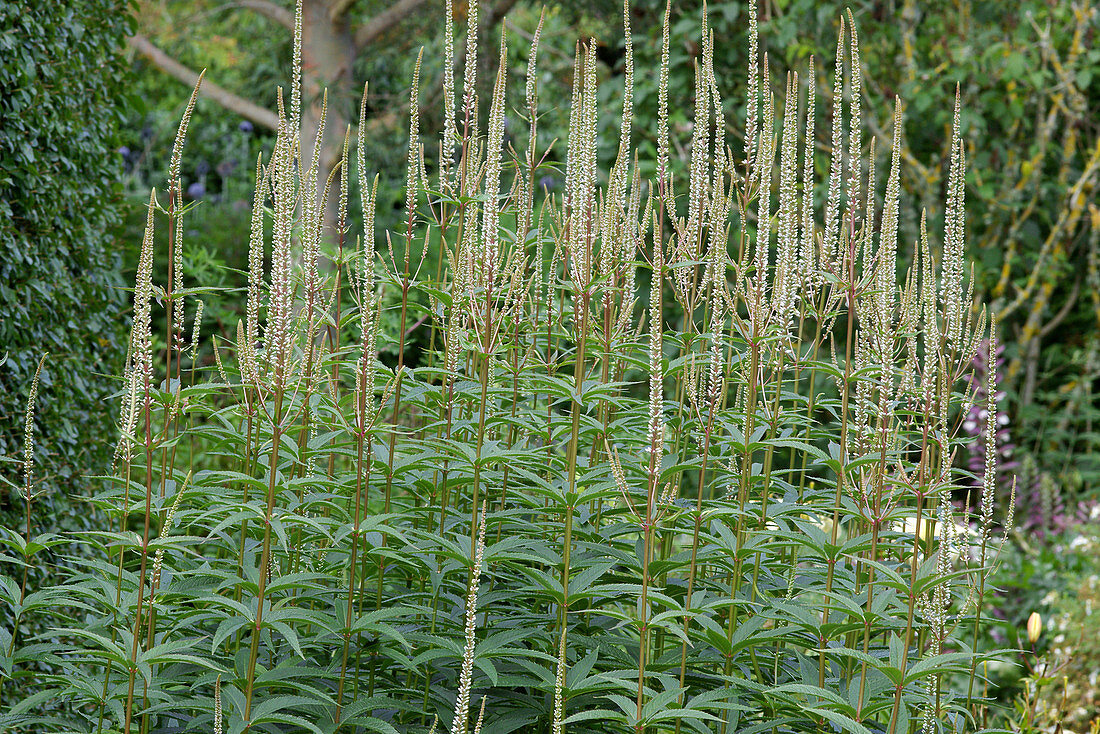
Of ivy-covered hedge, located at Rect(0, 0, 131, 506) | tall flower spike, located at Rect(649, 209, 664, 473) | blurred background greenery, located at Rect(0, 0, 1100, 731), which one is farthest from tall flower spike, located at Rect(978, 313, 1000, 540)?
ivy-covered hedge, located at Rect(0, 0, 131, 506)

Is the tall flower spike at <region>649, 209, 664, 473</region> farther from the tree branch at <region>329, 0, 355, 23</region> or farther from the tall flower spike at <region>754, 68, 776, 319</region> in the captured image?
the tree branch at <region>329, 0, 355, 23</region>

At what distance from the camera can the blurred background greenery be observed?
4.29 meters

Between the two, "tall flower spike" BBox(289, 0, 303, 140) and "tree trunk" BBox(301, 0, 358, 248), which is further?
"tree trunk" BBox(301, 0, 358, 248)

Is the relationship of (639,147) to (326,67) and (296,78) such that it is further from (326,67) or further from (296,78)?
(326,67)

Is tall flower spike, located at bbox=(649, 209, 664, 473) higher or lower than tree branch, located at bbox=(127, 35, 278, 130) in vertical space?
lower

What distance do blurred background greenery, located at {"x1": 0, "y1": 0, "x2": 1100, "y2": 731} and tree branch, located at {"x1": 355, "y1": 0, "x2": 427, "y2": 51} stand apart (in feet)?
0.11

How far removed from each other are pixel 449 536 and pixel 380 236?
28.9 ft

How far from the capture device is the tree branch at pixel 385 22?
996cm

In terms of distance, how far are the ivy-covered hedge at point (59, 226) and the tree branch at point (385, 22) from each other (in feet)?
17.3

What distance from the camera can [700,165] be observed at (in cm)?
300

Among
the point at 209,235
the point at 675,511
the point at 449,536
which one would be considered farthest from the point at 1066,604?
the point at 209,235

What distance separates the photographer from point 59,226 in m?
4.38

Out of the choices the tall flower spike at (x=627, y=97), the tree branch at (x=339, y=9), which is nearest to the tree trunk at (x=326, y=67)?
the tree branch at (x=339, y=9)

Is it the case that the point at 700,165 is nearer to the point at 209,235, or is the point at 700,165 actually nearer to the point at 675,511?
the point at 675,511
